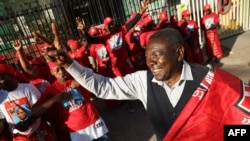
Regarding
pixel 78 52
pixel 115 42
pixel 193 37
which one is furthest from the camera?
pixel 193 37

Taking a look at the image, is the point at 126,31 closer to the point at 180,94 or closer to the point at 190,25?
the point at 190,25

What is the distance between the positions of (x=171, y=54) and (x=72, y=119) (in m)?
1.63

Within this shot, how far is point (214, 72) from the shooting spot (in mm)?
1831

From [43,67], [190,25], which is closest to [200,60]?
[190,25]

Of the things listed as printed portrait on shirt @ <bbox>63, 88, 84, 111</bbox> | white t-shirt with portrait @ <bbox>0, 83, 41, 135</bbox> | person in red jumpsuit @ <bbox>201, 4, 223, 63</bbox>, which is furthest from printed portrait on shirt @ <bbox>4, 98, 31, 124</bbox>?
person in red jumpsuit @ <bbox>201, 4, 223, 63</bbox>

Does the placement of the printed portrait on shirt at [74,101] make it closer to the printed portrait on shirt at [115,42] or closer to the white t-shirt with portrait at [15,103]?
the white t-shirt with portrait at [15,103]

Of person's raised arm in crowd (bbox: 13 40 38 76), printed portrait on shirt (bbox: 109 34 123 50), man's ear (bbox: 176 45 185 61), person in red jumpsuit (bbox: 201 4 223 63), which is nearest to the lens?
man's ear (bbox: 176 45 185 61)

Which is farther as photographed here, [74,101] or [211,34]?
[211,34]

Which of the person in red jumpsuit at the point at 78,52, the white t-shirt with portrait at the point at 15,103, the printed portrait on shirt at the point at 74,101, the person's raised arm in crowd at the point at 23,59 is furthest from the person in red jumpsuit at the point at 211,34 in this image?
the white t-shirt with portrait at the point at 15,103

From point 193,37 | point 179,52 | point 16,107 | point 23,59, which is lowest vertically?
point 193,37

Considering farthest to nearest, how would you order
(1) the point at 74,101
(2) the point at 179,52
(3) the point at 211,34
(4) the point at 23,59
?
(3) the point at 211,34, (4) the point at 23,59, (1) the point at 74,101, (2) the point at 179,52

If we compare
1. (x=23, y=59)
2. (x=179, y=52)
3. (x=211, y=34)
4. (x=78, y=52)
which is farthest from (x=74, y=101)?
(x=211, y=34)

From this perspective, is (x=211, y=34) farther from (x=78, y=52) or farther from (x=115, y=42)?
(x=78, y=52)

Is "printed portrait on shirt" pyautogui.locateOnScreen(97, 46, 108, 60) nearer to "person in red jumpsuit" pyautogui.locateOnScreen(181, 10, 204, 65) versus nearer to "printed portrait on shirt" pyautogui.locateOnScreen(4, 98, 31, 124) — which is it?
"person in red jumpsuit" pyautogui.locateOnScreen(181, 10, 204, 65)
